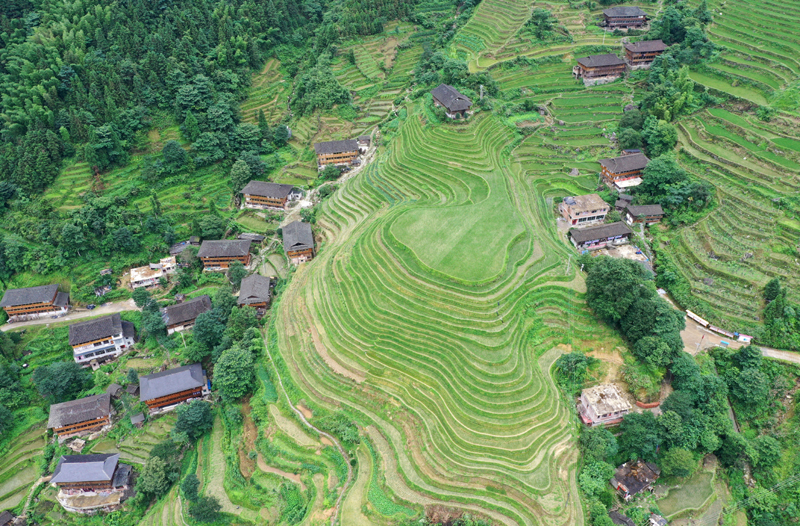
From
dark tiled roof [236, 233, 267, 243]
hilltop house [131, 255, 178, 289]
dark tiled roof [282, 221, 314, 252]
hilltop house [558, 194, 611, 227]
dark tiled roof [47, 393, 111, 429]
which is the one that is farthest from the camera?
dark tiled roof [236, 233, 267, 243]

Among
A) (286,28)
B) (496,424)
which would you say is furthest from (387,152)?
(496,424)

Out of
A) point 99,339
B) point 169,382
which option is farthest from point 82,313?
point 169,382

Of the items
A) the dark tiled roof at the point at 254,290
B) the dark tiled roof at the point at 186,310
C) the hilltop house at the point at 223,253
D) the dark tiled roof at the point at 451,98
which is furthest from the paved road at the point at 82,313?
A: the dark tiled roof at the point at 451,98

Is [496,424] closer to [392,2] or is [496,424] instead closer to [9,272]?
[9,272]

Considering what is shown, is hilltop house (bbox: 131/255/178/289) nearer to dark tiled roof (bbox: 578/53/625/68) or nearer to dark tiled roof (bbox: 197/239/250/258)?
dark tiled roof (bbox: 197/239/250/258)

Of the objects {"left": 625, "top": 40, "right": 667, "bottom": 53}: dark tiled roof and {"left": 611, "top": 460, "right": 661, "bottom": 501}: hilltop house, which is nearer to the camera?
{"left": 611, "top": 460, "right": 661, "bottom": 501}: hilltop house

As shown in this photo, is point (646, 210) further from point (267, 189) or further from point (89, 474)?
point (89, 474)

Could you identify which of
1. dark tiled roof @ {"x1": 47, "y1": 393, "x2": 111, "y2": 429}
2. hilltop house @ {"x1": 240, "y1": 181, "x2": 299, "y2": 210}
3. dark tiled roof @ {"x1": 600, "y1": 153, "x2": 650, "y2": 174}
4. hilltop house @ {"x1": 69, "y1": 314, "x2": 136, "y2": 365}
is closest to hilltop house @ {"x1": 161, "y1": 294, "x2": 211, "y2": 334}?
hilltop house @ {"x1": 69, "y1": 314, "x2": 136, "y2": 365}
